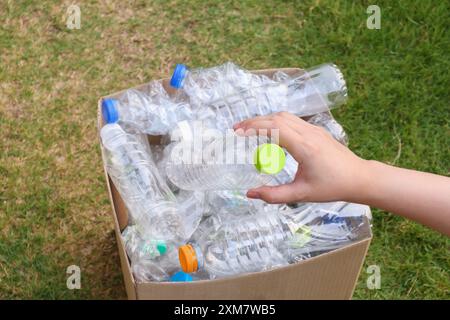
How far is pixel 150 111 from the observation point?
1416 millimetres

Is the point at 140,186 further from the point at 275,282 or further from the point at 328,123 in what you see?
the point at 328,123

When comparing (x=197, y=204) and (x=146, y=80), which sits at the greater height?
(x=146, y=80)

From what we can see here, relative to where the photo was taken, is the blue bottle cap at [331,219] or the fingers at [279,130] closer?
the fingers at [279,130]

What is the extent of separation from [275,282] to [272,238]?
10cm

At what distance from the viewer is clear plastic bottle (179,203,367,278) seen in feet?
4.13

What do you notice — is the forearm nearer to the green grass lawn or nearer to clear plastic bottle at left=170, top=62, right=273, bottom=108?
clear plastic bottle at left=170, top=62, right=273, bottom=108

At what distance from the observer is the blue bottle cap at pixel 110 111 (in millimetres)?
1315

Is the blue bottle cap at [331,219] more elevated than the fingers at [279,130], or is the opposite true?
the fingers at [279,130]

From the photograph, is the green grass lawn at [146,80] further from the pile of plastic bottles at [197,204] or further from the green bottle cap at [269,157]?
the green bottle cap at [269,157]

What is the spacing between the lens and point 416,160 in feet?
6.32

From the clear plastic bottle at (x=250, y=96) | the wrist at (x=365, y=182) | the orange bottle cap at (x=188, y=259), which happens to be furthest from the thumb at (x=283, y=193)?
the clear plastic bottle at (x=250, y=96)

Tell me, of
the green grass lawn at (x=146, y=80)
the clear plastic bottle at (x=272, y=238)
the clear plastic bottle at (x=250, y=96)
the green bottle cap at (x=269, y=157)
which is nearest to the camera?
the green bottle cap at (x=269, y=157)

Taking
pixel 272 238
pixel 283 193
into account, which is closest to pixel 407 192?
pixel 283 193

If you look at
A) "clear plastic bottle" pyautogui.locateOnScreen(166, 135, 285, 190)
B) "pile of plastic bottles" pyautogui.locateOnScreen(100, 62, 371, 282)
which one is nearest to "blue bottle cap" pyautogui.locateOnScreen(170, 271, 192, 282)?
"pile of plastic bottles" pyautogui.locateOnScreen(100, 62, 371, 282)
